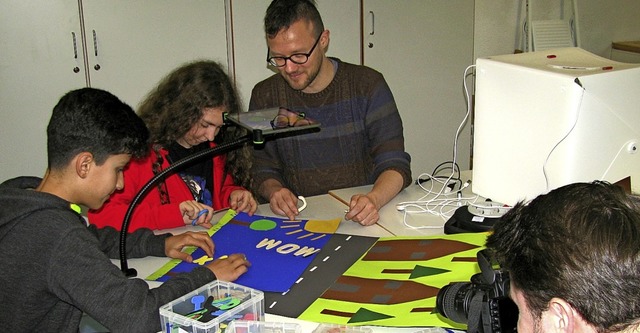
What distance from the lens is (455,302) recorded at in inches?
48.9

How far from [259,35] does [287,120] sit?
1.71 meters

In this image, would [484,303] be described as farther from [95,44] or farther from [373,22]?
[373,22]

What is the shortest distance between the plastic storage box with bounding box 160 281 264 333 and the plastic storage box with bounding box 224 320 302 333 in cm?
2

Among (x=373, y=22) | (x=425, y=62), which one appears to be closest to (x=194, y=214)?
(x=373, y=22)

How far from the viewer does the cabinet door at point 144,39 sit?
3211 mm

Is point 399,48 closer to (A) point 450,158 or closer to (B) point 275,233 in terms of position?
(A) point 450,158

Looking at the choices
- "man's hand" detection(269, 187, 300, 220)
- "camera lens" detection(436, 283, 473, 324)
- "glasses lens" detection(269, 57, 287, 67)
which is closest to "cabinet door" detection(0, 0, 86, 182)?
"glasses lens" detection(269, 57, 287, 67)

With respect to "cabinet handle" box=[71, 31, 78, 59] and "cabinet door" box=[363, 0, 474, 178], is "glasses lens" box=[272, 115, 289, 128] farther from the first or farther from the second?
"cabinet door" box=[363, 0, 474, 178]

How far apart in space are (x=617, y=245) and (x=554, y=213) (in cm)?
9

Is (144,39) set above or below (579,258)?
above

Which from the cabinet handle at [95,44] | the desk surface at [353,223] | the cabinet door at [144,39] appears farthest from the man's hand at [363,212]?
the cabinet handle at [95,44]

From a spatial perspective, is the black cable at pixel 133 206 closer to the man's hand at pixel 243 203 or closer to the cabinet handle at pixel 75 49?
the man's hand at pixel 243 203

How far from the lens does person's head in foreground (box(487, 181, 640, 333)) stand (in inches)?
35.5

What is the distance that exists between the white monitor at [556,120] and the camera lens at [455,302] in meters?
0.54
